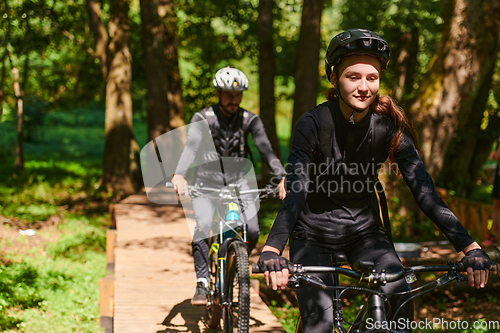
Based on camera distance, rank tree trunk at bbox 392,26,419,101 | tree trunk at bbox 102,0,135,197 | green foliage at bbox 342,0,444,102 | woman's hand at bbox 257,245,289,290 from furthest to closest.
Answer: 1. tree trunk at bbox 392,26,419,101
2. green foliage at bbox 342,0,444,102
3. tree trunk at bbox 102,0,135,197
4. woman's hand at bbox 257,245,289,290

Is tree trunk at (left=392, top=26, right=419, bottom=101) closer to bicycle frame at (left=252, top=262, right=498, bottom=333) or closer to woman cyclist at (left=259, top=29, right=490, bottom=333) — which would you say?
woman cyclist at (left=259, top=29, right=490, bottom=333)

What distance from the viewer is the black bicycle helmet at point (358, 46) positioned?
105 inches

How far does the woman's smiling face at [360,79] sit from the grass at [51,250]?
4360mm

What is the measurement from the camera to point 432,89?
858cm

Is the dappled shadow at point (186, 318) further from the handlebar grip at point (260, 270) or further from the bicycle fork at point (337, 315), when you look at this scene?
the handlebar grip at point (260, 270)

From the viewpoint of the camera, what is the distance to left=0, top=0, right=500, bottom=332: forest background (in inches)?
322

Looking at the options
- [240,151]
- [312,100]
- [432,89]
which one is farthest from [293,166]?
[312,100]

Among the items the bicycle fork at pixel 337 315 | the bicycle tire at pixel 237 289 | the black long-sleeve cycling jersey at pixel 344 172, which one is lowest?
the bicycle tire at pixel 237 289

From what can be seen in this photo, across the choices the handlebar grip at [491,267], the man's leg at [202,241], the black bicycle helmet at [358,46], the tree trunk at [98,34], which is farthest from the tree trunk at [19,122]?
the handlebar grip at [491,267]

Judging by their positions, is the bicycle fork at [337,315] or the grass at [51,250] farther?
the grass at [51,250]

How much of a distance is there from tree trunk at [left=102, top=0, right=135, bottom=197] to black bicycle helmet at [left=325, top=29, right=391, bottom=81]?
10.7 metres

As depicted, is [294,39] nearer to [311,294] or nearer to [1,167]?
[1,167]

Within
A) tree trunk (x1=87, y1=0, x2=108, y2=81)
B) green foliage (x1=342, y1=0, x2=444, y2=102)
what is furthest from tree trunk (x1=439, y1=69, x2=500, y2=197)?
tree trunk (x1=87, y1=0, x2=108, y2=81)

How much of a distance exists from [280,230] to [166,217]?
7.99 metres
